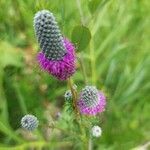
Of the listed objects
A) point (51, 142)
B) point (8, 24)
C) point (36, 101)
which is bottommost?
point (51, 142)

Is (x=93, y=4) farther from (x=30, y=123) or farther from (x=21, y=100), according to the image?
(x=21, y=100)

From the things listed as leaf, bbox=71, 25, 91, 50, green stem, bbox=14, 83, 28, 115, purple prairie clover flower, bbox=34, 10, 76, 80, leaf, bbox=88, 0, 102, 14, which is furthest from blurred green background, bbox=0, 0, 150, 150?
purple prairie clover flower, bbox=34, 10, 76, 80

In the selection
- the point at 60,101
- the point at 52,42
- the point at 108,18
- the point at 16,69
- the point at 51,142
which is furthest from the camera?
the point at 60,101

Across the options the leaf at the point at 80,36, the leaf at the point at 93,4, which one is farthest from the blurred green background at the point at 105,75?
the leaf at the point at 80,36

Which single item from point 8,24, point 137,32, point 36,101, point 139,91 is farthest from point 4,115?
point 137,32

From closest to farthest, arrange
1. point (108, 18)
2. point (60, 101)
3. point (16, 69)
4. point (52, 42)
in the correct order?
1. point (52, 42)
2. point (16, 69)
3. point (108, 18)
4. point (60, 101)

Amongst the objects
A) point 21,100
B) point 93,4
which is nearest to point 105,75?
point 21,100

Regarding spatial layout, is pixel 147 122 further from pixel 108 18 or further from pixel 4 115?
pixel 4 115
